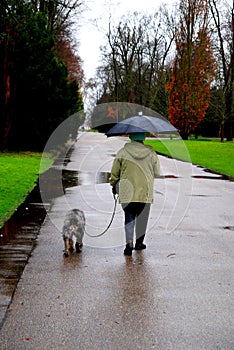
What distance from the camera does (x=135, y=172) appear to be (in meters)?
7.76

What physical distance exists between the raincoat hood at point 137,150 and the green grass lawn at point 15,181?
10.9ft

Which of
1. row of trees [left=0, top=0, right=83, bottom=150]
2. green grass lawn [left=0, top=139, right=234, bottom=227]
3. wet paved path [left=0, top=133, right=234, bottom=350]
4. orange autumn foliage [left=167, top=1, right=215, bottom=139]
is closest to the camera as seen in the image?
wet paved path [left=0, top=133, right=234, bottom=350]

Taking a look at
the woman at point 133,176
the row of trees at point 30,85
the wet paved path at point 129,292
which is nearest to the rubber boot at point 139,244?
the wet paved path at point 129,292

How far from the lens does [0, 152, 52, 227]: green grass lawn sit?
39.4 ft

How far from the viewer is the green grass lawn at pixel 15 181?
39.4 ft

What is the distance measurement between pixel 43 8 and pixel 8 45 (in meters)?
10.4

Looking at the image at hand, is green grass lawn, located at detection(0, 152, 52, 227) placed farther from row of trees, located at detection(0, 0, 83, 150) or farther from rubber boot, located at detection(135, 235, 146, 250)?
row of trees, located at detection(0, 0, 83, 150)

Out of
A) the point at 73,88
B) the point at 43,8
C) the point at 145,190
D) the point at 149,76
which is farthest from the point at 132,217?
the point at 149,76

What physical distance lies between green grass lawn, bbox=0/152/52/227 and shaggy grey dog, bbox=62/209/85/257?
2300 mm

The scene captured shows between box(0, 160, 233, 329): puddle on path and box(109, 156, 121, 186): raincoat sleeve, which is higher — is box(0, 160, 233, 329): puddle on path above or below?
below

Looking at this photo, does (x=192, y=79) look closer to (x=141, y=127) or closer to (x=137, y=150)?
(x=141, y=127)

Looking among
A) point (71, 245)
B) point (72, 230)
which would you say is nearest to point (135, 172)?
point (72, 230)

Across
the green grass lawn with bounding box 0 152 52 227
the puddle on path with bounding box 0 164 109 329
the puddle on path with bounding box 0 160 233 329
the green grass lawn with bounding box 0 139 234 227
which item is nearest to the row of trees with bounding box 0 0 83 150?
the green grass lawn with bounding box 0 139 234 227

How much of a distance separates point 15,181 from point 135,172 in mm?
9684
